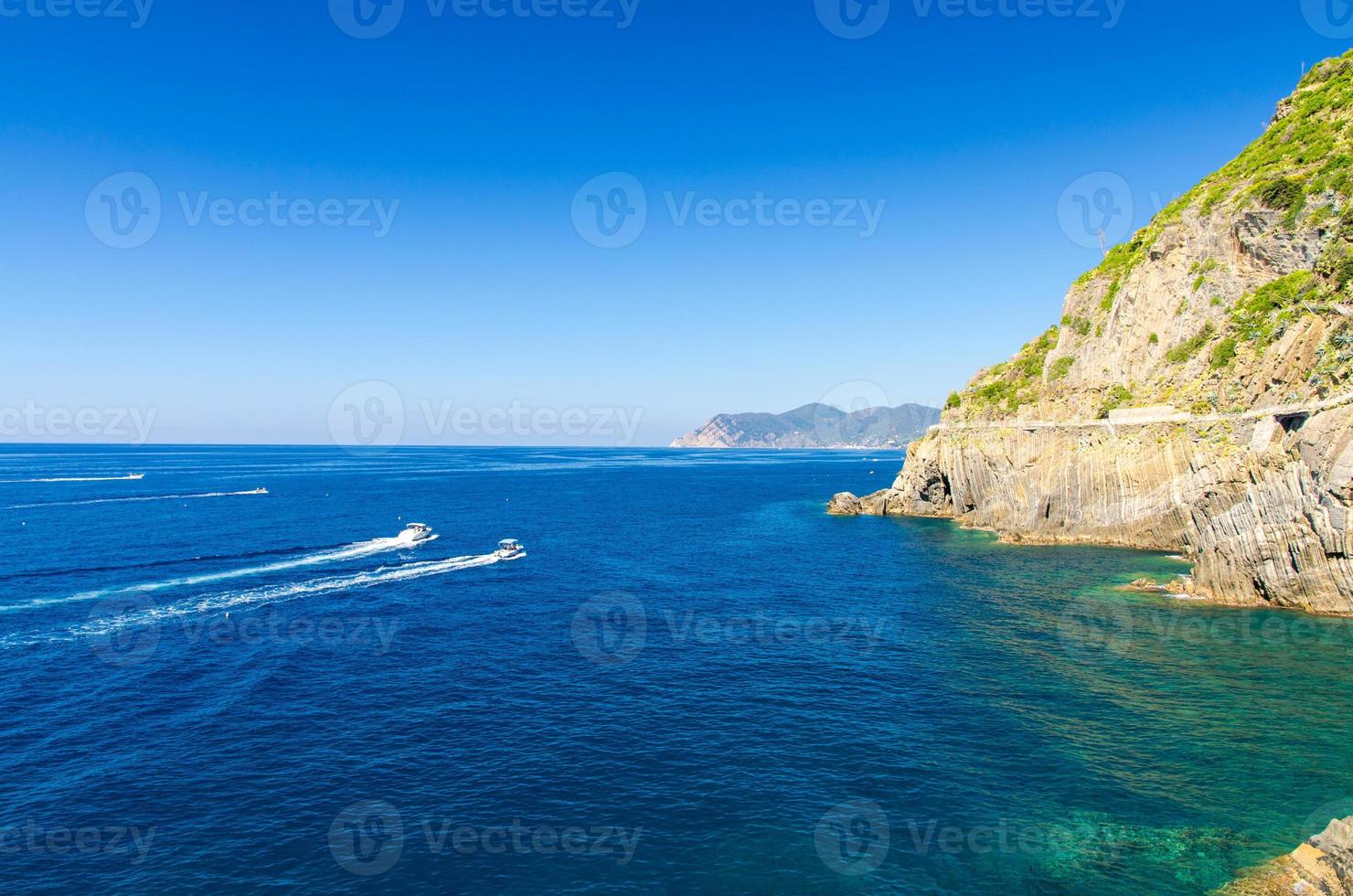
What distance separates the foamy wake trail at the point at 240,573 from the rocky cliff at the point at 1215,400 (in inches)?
3496

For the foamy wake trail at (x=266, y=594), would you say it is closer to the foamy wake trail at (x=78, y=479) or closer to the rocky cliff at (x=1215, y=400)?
the rocky cliff at (x=1215, y=400)

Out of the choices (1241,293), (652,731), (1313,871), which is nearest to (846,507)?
(1241,293)

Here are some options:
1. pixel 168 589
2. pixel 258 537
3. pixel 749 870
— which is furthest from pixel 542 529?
pixel 749 870

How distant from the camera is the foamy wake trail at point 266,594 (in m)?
55.2

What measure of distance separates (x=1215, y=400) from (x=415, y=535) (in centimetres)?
10341

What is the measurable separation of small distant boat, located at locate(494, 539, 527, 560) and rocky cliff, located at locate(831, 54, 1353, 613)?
2708 inches

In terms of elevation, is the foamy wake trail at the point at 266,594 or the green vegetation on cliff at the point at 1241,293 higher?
the green vegetation on cliff at the point at 1241,293

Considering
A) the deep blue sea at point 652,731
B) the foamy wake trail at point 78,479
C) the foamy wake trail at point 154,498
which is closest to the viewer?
the deep blue sea at point 652,731

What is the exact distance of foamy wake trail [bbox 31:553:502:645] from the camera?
5522 cm

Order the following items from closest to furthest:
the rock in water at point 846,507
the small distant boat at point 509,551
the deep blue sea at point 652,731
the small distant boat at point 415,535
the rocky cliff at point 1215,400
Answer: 1. the deep blue sea at point 652,731
2. the rocky cliff at point 1215,400
3. the small distant boat at point 509,551
4. the small distant boat at point 415,535
5. the rock in water at point 846,507

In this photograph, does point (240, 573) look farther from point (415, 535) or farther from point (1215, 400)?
point (1215, 400)

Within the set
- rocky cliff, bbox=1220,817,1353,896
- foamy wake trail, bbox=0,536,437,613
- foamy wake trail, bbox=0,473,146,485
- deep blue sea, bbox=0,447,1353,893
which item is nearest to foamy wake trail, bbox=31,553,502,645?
deep blue sea, bbox=0,447,1353,893

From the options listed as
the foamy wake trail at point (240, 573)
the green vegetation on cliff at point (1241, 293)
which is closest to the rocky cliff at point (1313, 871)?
the green vegetation on cliff at point (1241, 293)

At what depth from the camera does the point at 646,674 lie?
158 ft
